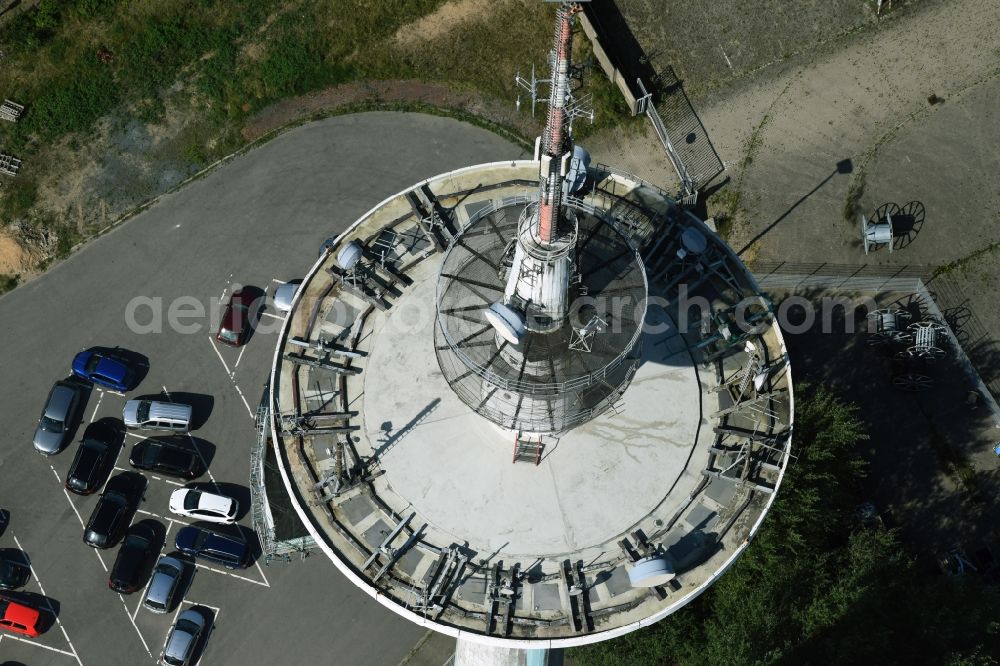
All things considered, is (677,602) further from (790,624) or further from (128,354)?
(128,354)

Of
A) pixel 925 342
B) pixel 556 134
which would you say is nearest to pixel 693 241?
pixel 556 134

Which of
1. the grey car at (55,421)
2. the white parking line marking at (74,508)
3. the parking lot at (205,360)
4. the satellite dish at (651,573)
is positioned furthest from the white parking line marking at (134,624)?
the satellite dish at (651,573)

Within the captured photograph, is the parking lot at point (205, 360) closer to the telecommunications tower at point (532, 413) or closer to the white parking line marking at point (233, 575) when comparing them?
the white parking line marking at point (233, 575)

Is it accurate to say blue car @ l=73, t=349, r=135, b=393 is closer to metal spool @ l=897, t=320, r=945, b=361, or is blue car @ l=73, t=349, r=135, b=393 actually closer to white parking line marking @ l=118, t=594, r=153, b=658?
white parking line marking @ l=118, t=594, r=153, b=658

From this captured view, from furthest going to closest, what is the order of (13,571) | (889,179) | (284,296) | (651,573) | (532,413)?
(889,179) < (284,296) < (13,571) < (532,413) < (651,573)

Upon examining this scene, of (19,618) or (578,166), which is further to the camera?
(19,618)

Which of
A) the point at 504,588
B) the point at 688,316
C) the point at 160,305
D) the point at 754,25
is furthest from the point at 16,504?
the point at 754,25

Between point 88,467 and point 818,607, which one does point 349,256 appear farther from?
point 818,607
